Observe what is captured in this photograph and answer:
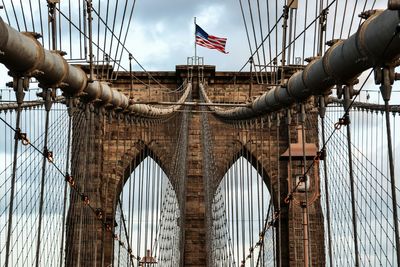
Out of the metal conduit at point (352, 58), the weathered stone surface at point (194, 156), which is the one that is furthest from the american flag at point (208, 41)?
the metal conduit at point (352, 58)

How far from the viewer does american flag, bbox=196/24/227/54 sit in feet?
78.9

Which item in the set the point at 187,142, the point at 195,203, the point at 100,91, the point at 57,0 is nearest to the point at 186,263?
the point at 195,203

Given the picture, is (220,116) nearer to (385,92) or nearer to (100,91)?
(100,91)

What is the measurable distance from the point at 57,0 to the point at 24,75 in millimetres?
1424

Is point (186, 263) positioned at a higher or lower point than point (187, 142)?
lower

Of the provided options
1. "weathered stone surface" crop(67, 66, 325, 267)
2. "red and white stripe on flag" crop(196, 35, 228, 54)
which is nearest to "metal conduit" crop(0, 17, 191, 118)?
"weathered stone surface" crop(67, 66, 325, 267)

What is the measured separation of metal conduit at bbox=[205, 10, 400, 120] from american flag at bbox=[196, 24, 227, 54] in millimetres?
16381

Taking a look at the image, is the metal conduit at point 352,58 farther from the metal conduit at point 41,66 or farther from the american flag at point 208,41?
the american flag at point 208,41

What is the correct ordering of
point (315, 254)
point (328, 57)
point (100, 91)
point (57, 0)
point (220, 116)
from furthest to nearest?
point (315, 254) < point (220, 116) < point (100, 91) < point (57, 0) < point (328, 57)

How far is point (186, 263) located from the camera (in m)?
23.1

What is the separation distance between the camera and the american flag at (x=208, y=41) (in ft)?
78.9

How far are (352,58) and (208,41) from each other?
19.5 m

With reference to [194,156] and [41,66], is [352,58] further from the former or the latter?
[194,156]

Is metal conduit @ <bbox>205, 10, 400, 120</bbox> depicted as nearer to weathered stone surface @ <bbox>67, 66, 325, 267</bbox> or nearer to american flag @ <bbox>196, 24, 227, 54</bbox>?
weathered stone surface @ <bbox>67, 66, 325, 267</bbox>
